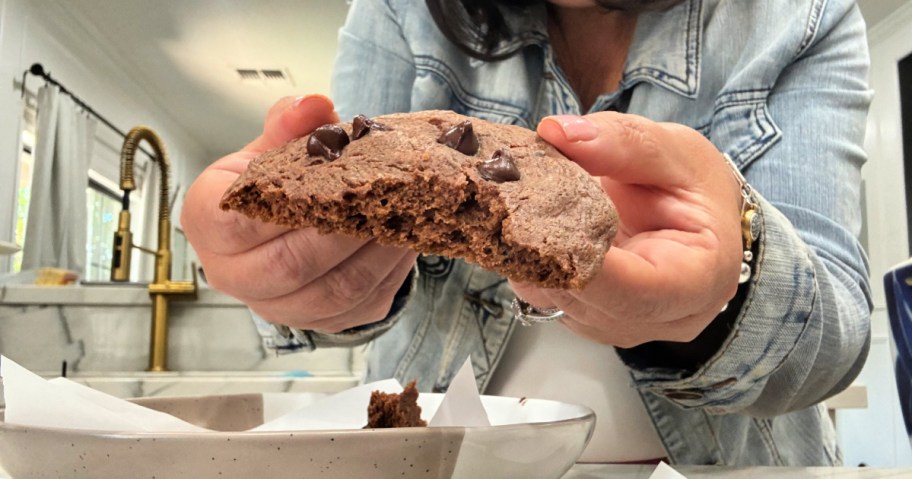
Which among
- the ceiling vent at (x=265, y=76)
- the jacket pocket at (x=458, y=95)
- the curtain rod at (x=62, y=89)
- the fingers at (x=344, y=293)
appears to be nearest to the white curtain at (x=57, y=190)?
the curtain rod at (x=62, y=89)

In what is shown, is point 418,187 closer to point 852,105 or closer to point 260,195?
point 260,195

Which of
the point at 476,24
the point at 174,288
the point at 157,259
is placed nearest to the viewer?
the point at 476,24

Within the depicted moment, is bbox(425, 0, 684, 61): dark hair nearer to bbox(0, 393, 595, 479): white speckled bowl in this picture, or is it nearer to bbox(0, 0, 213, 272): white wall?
bbox(0, 393, 595, 479): white speckled bowl

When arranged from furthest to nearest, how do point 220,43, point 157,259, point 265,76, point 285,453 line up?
point 265,76 → point 220,43 → point 157,259 → point 285,453

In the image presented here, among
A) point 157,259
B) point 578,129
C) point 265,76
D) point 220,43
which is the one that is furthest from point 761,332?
point 265,76

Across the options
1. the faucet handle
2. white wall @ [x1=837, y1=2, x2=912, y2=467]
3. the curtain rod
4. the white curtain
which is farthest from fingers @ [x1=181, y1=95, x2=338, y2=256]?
white wall @ [x1=837, y1=2, x2=912, y2=467]

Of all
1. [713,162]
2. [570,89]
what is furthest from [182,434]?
[570,89]

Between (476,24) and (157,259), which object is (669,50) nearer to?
(476,24)
